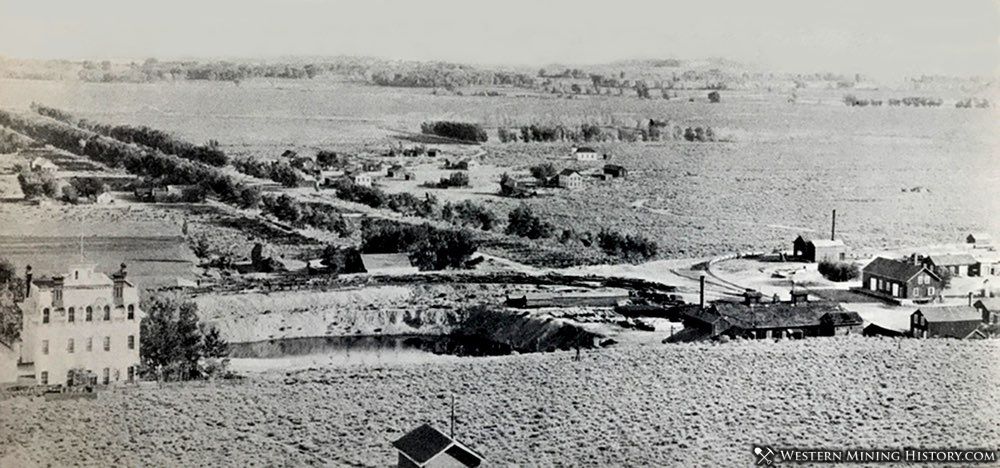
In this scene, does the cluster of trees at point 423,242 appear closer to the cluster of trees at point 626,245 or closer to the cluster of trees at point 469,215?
the cluster of trees at point 469,215

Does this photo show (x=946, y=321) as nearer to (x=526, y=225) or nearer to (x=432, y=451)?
(x=526, y=225)

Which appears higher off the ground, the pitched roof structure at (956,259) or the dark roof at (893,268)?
the pitched roof structure at (956,259)

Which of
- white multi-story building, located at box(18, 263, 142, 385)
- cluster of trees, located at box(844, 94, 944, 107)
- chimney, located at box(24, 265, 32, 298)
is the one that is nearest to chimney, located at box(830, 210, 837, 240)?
cluster of trees, located at box(844, 94, 944, 107)

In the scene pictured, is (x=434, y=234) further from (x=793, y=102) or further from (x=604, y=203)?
(x=793, y=102)

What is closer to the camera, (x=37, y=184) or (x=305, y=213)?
(x=37, y=184)

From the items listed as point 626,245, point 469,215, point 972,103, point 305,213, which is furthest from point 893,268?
point 305,213

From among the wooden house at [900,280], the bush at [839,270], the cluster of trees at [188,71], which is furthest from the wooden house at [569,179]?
the wooden house at [900,280]
